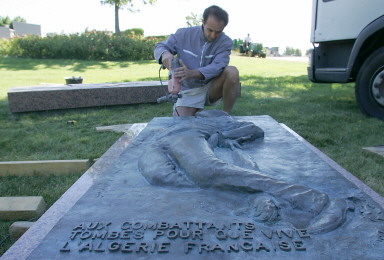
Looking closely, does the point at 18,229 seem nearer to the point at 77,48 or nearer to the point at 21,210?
the point at 21,210

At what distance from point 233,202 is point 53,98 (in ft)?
16.1

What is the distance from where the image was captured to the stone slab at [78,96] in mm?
5473

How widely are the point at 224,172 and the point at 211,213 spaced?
0.24m

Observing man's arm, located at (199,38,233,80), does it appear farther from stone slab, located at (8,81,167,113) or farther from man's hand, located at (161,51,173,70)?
stone slab, located at (8,81,167,113)

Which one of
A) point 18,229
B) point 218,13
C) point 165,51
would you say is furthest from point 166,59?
point 18,229

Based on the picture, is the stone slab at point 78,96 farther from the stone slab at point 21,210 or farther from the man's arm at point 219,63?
the stone slab at point 21,210

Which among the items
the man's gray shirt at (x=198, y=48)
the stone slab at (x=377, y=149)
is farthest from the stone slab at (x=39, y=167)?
the stone slab at (x=377, y=149)

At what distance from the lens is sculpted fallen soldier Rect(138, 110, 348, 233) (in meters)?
1.38

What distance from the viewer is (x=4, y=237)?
2.10 meters

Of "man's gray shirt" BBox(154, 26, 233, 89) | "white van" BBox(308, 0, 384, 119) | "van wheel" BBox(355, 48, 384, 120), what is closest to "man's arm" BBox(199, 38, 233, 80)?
"man's gray shirt" BBox(154, 26, 233, 89)

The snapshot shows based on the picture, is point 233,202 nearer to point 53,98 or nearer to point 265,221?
point 265,221

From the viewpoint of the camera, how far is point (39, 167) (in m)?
3.09

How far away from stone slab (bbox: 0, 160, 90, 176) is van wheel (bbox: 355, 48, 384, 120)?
13.4 ft

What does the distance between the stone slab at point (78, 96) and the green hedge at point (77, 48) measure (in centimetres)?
1089
